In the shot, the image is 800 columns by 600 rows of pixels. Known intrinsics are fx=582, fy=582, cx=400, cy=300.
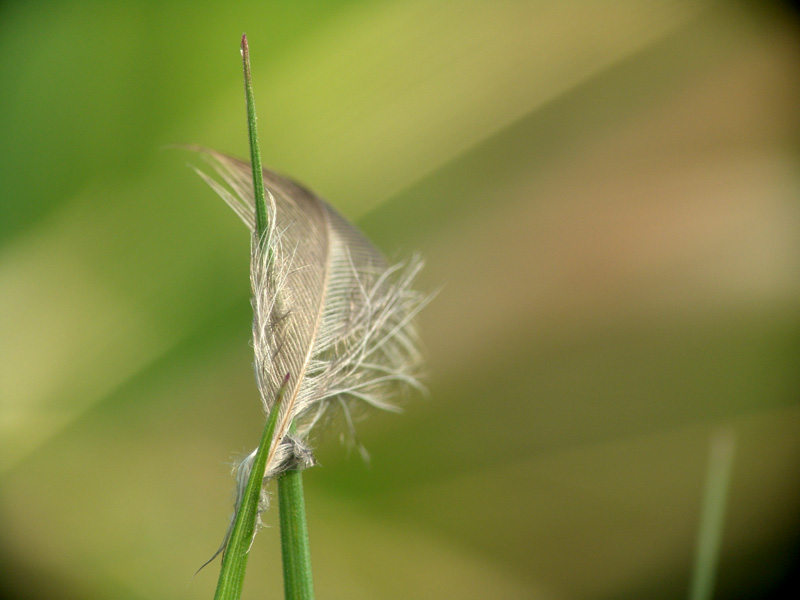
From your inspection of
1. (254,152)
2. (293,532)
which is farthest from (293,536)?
(254,152)

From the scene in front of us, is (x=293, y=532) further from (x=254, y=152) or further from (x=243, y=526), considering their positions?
(x=254, y=152)

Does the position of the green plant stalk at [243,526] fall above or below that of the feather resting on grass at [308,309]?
below

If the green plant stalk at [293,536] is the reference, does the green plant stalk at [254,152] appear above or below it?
above

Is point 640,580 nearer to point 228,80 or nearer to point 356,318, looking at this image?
point 356,318

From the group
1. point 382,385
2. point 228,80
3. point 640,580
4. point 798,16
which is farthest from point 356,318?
point 798,16
